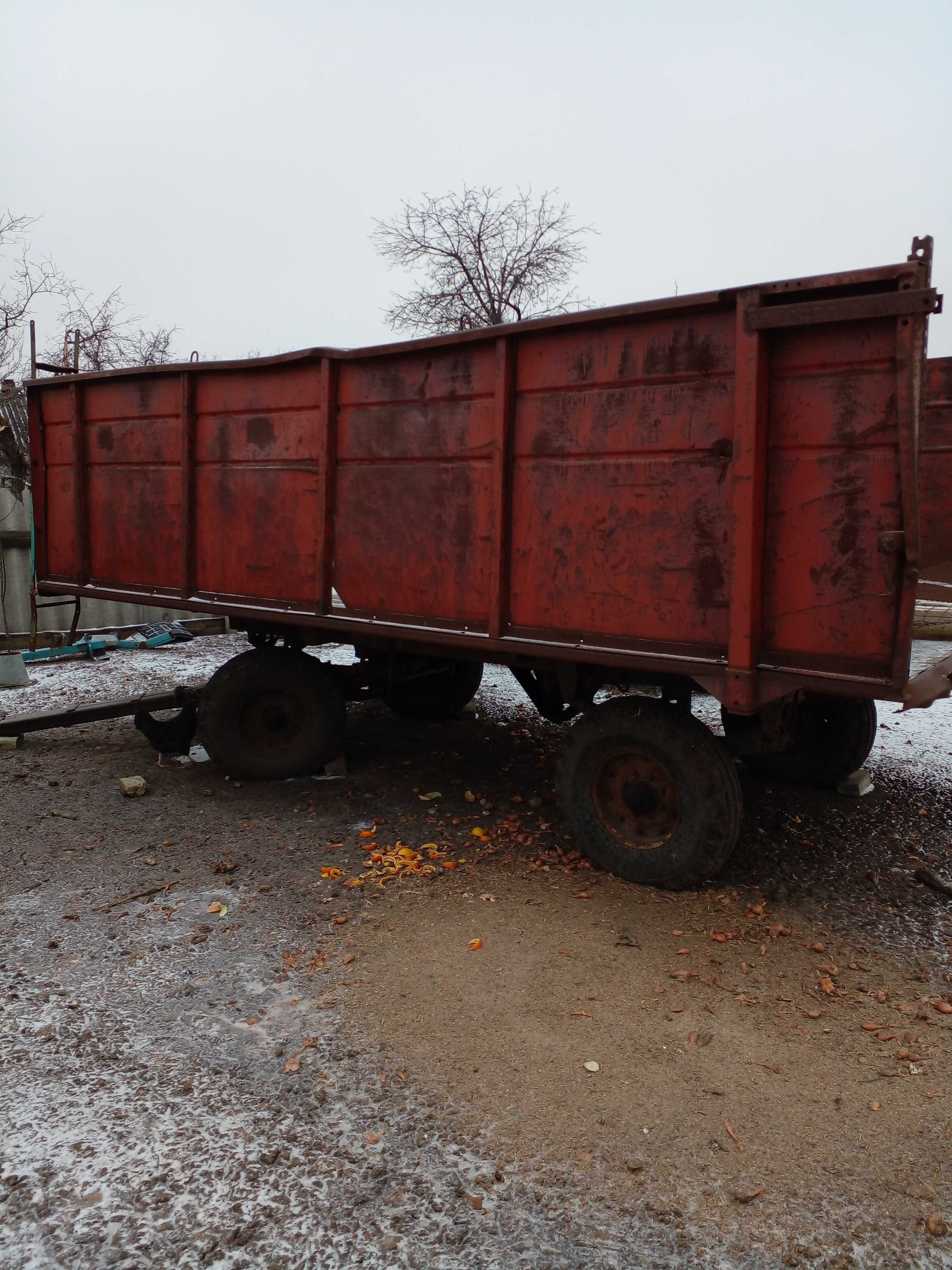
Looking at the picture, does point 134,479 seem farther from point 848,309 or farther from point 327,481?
point 848,309

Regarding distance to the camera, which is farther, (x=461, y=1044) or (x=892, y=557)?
(x=892, y=557)

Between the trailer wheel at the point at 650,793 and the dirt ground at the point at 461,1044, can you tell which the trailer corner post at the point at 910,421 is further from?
the dirt ground at the point at 461,1044

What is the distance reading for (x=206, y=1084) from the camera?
273 centimetres

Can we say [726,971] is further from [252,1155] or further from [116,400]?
[116,400]

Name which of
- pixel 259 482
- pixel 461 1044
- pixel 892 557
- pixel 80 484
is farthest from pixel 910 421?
pixel 80 484

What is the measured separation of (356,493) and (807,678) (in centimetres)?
263

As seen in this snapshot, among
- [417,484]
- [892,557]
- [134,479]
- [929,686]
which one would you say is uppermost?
[134,479]

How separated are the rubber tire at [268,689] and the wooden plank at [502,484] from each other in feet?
5.68

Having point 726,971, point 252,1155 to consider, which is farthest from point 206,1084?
point 726,971

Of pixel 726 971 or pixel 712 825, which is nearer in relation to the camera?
pixel 726 971

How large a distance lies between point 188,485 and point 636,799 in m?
3.50

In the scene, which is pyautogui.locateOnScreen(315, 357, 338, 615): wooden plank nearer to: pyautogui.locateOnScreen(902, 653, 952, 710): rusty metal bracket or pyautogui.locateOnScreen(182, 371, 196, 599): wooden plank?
pyautogui.locateOnScreen(182, 371, 196, 599): wooden plank

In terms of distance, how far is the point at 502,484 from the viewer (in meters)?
4.28

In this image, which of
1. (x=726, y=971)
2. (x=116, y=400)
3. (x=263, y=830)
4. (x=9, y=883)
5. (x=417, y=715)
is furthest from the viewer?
(x=417, y=715)
